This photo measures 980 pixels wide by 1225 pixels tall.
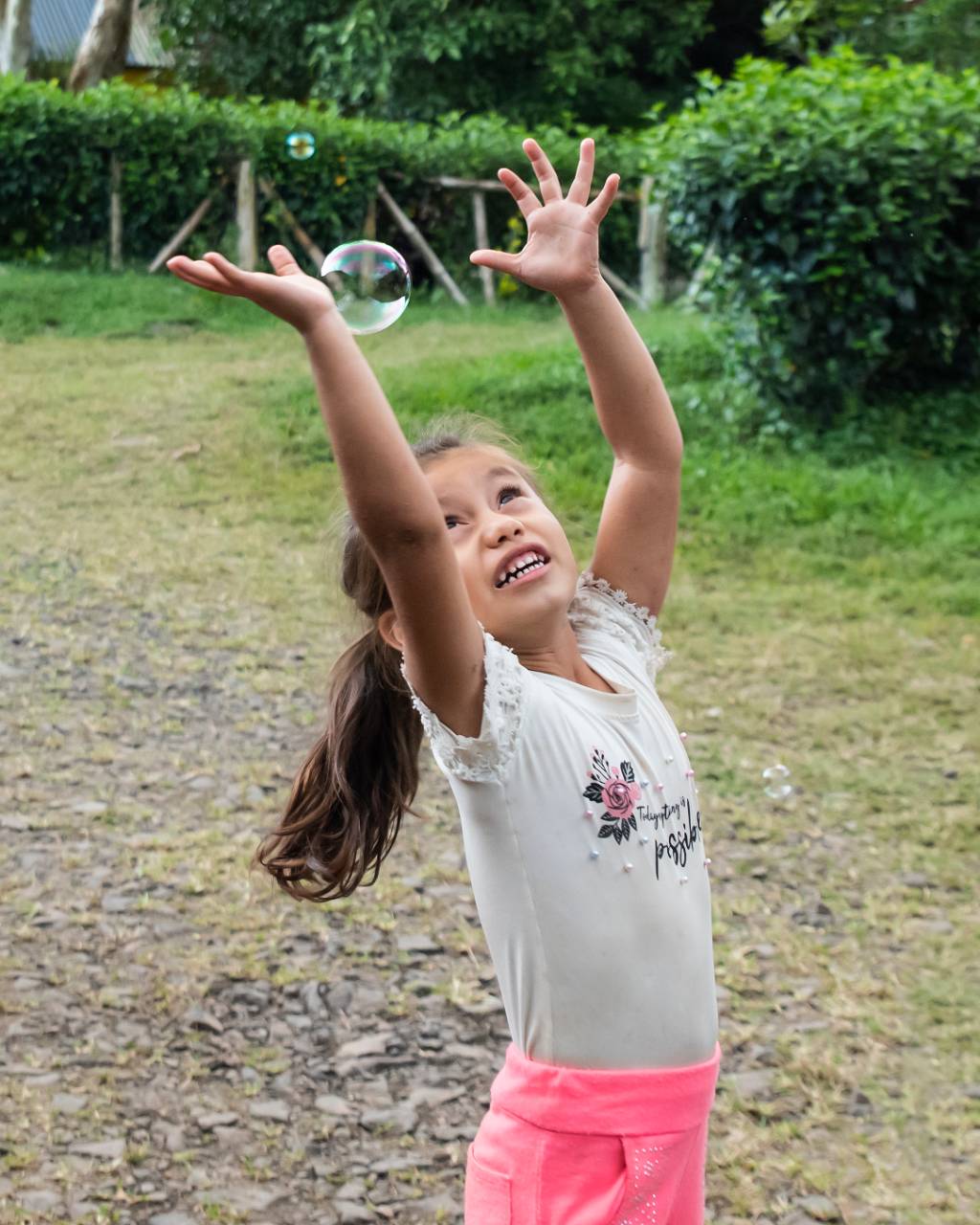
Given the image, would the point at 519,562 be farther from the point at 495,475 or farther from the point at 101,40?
the point at 101,40

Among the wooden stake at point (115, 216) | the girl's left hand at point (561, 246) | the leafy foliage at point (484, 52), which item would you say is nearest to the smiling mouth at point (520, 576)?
the girl's left hand at point (561, 246)

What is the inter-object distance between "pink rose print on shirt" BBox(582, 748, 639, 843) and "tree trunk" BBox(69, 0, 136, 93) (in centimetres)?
1982

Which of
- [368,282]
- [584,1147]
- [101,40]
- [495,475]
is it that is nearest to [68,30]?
[101,40]

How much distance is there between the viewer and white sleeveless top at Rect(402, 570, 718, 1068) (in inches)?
72.5

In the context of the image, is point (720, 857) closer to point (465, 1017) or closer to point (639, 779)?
point (465, 1017)

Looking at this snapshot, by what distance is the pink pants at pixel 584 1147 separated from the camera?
181 centimetres

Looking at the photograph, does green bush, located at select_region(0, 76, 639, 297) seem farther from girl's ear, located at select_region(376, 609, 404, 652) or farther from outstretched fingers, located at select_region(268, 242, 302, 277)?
outstretched fingers, located at select_region(268, 242, 302, 277)

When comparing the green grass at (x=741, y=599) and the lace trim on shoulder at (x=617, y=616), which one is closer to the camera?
the lace trim on shoulder at (x=617, y=616)

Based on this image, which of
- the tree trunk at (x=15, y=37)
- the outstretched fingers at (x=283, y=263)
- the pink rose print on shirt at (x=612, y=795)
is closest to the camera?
the outstretched fingers at (x=283, y=263)

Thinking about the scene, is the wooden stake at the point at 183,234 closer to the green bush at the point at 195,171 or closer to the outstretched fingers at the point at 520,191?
the green bush at the point at 195,171

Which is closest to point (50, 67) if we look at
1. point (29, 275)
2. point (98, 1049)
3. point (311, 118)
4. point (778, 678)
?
point (311, 118)

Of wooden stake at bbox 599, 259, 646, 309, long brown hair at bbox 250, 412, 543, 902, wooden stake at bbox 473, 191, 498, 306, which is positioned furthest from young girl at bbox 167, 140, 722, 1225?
wooden stake at bbox 599, 259, 646, 309

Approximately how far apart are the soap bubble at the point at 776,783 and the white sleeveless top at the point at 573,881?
273cm

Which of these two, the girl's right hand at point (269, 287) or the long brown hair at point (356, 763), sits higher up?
the girl's right hand at point (269, 287)
